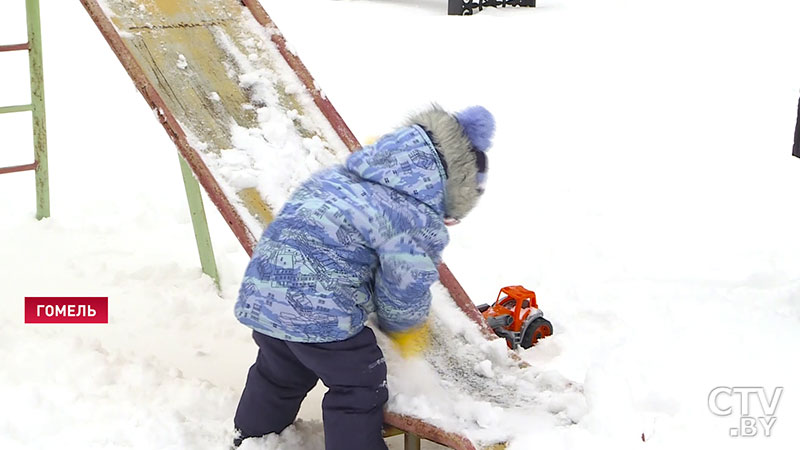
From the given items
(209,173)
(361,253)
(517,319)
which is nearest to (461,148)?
(361,253)

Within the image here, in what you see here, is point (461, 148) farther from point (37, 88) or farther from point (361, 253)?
point (37, 88)

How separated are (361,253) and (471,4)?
9036 mm

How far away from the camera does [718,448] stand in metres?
2.60

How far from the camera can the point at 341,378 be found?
2574 mm

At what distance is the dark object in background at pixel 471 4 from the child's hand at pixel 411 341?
836 cm

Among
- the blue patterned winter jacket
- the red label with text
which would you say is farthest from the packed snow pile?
the red label with text

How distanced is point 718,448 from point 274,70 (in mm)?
2063

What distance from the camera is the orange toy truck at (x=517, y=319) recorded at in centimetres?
364

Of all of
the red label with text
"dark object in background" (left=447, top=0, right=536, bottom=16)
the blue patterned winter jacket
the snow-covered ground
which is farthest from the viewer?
"dark object in background" (left=447, top=0, right=536, bottom=16)

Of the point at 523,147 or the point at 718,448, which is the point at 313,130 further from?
the point at 523,147

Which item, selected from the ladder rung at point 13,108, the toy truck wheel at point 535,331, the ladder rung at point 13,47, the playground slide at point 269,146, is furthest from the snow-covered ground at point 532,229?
the ladder rung at point 13,47

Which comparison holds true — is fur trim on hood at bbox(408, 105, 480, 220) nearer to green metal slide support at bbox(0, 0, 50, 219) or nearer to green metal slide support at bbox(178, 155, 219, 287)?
green metal slide support at bbox(178, 155, 219, 287)

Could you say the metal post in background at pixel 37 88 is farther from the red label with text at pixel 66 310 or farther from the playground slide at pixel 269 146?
the playground slide at pixel 269 146

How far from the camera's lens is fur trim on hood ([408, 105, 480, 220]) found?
2.54m
